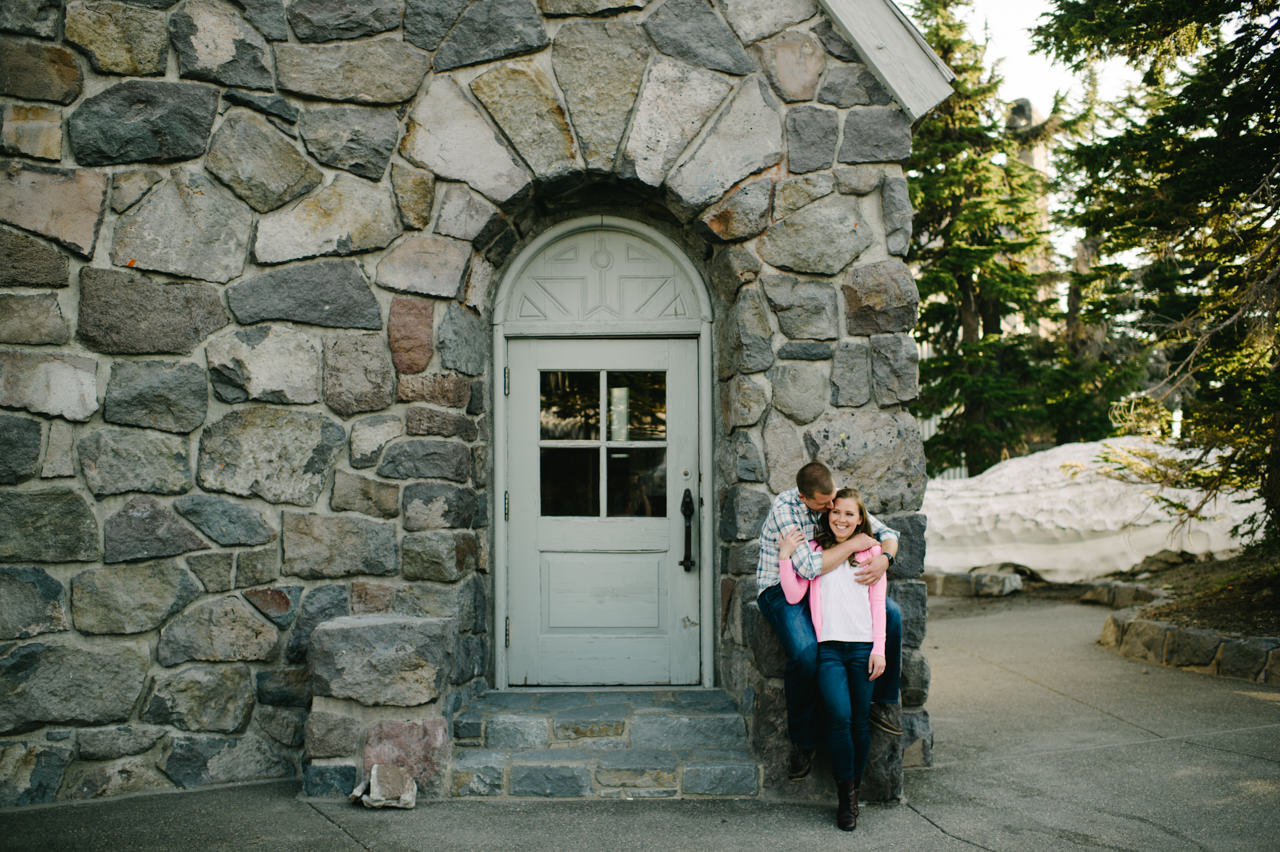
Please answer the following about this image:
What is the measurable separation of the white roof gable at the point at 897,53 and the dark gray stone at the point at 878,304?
808 millimetres

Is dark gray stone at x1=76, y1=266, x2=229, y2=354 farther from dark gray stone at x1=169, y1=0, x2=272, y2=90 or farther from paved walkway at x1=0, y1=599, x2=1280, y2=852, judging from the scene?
paved walkway at x1=0, y1=599, x2=1280, y2=852

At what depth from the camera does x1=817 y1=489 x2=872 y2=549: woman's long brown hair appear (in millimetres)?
3711

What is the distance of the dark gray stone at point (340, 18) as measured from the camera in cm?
426

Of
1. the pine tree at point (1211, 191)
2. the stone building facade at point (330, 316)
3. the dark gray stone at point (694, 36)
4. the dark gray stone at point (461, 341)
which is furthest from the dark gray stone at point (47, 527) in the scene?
the pine tree at point (1211, 191)

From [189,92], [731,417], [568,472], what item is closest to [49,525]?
[189,92]

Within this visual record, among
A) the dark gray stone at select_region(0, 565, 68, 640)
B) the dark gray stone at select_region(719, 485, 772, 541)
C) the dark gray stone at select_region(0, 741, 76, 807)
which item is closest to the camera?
the dark gray stone at select_region(0, 741, 76, 807)

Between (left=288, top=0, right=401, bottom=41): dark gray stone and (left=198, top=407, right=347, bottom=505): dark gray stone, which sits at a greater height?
(left=288, top=0, right=401, bottom=41): dark gray stone

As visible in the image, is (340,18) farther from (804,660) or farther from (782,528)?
(804,660)

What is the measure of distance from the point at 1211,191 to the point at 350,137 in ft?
18.3

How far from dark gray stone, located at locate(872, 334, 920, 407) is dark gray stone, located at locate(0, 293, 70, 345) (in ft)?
12.1

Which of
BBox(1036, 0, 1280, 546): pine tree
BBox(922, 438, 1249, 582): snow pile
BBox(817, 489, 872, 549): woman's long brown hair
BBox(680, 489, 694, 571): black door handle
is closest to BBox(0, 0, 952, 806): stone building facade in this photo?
BBox(680, 489, 694, 571): black door handle

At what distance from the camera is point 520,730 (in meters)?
4.17

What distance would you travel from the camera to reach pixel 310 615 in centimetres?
418

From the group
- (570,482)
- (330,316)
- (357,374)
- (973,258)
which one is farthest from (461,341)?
(973,258)
